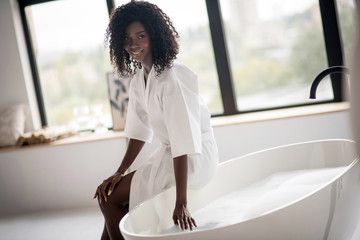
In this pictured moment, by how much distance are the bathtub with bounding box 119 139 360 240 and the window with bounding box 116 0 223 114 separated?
1467 mm

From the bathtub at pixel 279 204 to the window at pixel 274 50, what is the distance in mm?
1276

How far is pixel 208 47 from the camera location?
407cm

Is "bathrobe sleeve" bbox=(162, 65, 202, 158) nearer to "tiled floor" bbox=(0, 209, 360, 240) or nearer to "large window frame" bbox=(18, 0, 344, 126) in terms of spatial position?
"tiled floor" bbox=(0, 209, 360, 240)

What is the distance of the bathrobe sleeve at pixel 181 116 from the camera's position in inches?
79.3

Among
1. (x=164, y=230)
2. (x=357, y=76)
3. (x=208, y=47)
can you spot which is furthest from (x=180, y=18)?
(x=357, y=76)

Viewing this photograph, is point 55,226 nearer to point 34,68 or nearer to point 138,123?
point 138,123

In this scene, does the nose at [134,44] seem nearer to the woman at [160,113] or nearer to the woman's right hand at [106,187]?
the woman at [160,113]

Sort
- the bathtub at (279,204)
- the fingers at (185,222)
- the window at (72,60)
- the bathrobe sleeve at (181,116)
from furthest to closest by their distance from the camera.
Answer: the window at (72,60) < the bathrobe sleeve at (181,116) < the fingers at (185,222) < the bathtub at (279,204)

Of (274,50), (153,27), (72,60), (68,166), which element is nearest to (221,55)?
(274,50)

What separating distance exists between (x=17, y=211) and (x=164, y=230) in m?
2.55

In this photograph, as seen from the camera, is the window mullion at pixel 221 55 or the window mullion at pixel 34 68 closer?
the window mullion at pixel 221 55

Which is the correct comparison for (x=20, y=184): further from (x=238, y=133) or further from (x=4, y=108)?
(x=238, y=133)

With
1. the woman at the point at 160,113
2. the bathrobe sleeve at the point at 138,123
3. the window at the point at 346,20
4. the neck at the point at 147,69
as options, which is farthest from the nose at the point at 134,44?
the window at the point at 346,20

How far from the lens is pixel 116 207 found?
2.17 metres
